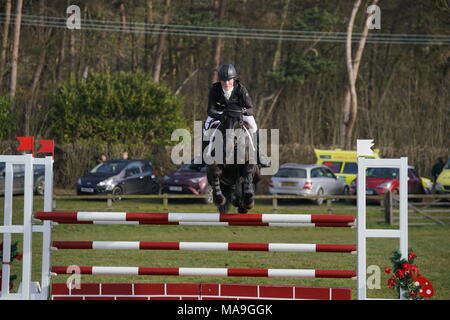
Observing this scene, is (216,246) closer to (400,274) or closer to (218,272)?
(218,272)

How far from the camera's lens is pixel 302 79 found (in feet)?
120

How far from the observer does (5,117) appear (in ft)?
101

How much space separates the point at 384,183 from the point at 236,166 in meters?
17.4

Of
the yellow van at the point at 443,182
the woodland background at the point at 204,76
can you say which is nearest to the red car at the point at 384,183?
the yellow van at the point at 443,182

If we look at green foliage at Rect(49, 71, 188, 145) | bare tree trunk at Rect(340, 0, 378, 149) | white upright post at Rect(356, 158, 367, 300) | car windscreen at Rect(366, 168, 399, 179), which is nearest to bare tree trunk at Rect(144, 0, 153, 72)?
green foliage at Rect(49, 71, 188, 145)

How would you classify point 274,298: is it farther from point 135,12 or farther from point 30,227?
point 135,12

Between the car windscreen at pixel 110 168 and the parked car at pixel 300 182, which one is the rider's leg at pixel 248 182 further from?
the car windscreen at pixel 110 168

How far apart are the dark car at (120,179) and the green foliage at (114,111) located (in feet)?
17.2

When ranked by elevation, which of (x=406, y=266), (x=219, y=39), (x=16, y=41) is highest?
(x=219, y=39)

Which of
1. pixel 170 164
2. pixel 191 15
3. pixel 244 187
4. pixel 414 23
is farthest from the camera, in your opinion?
pixel 414 23

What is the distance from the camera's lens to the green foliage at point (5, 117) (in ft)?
101

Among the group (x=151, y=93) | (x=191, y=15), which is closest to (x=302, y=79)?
(x=191, y=15)

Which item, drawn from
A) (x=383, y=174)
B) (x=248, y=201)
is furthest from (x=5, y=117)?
(x=248, y=201)
